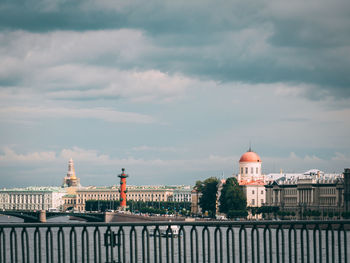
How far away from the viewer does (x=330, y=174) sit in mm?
121812

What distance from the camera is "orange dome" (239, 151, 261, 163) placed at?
134500mm

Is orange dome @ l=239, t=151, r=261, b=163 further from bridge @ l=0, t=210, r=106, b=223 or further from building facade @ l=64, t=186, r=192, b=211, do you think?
building facade @ l=64, t=186, r=192, b=211

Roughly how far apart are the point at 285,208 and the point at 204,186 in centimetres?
1388

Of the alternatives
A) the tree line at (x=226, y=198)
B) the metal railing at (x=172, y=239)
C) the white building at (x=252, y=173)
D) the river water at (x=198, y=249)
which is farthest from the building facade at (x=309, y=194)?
the metal railing at (x=172, y=239)

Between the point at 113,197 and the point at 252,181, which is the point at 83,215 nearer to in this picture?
the point at 252,181

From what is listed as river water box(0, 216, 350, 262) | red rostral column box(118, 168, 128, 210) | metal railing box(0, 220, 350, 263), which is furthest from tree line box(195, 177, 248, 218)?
metal railing box(0, 220, 350, 263)

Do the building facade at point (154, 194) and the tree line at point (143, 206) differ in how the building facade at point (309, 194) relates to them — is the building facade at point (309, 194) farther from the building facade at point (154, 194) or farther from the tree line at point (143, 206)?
the building facade at point (154, 194)

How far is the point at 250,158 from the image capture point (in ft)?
441

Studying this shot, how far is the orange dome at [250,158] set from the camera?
441 ft

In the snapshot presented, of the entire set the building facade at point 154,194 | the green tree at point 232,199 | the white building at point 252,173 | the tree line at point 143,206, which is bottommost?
the tree line at point 143,206

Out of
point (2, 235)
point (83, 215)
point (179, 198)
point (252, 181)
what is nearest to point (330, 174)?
point (252, 181)

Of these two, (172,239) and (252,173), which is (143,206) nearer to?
(252,173)

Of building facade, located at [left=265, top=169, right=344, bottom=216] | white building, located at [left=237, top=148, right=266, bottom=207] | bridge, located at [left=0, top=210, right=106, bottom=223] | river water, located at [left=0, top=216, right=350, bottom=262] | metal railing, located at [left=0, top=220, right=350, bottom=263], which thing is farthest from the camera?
white building, located at [left=237, top=148, right=266, bottom=207]

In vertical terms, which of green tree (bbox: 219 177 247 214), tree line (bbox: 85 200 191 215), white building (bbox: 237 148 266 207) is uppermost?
white building (bbox: 237 148 266 207)
